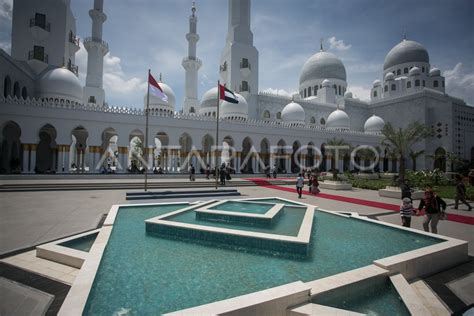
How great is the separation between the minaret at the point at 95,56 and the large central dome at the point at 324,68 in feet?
106

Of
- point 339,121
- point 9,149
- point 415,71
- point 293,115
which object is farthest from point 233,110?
point 415,71

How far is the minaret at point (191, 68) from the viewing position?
33031 millimetres

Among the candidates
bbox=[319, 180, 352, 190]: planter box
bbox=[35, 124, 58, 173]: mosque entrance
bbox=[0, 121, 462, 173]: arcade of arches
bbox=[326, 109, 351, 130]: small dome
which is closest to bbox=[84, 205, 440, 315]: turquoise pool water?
bbox=[0, 121, 462, 173]: arcade of arches

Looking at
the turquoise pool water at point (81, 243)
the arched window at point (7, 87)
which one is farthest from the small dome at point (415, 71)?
the arched window at point (7, 87)

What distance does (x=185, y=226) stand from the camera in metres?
5.96

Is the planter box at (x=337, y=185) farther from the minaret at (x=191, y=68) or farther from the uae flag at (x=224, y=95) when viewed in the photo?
the minaret at (x=191, y=68)

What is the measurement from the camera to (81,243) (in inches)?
220

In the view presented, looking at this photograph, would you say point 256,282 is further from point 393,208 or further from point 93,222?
point 393,208

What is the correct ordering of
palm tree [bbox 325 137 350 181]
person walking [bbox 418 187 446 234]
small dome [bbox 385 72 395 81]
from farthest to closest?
small dome [bbox 385 72 395 81]
palm tree [bbox 325 137 350 181]
person walking [bbox 418 187 446 234]

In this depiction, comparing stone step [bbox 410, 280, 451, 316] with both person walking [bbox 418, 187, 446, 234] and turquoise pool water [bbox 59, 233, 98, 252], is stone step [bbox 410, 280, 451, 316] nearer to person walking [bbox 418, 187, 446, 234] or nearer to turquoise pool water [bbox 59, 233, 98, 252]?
person walking [bbox 418, 187, 446, 234]

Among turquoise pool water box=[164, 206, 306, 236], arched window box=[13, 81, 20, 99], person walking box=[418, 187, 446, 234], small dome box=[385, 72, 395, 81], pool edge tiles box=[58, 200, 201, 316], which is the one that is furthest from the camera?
small dome box=[385, 72, 395, 81]

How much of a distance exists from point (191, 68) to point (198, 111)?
5.95m

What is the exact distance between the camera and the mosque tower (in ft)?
109

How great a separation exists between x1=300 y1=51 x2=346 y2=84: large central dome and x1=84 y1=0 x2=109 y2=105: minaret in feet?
106
